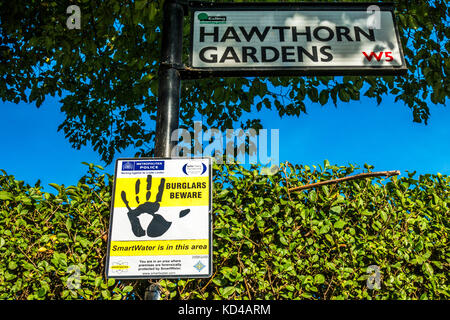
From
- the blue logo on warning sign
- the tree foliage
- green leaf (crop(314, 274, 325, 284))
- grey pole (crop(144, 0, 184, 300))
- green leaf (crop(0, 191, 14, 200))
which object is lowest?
green leaf (crop(314, 274, 325, 284))

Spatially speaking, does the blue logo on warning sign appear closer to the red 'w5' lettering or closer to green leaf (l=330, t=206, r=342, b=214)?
the red 'w5' lettering

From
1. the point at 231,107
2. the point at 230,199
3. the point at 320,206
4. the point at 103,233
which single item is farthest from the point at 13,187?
the point at 231,107

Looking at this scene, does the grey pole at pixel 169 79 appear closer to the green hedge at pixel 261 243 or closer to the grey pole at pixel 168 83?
the grey pole at pixel 168 83

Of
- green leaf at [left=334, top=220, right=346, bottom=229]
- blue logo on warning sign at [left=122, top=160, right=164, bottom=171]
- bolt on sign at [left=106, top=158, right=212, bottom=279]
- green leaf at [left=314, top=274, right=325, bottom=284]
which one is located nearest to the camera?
bolt on sign at [left=106, top=158, right=212, bottom=279]

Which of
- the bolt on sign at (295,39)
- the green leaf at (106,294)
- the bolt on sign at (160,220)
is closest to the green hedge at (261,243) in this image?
the green leaf at (106,294)

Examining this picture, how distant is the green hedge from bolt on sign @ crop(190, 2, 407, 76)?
1.24 m

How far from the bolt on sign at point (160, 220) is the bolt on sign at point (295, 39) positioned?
0.82 meters

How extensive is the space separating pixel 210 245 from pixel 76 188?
1.85 meters

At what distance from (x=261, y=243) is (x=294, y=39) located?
177cm

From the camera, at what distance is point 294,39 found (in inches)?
91.0

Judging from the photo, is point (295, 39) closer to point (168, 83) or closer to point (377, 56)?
point (377, 56)

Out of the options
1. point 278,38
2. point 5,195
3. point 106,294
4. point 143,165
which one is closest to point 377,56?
point 278,38

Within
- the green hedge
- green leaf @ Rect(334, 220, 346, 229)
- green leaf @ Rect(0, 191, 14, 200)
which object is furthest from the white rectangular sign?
green leaf @ Rect(0, 191, 14, 200)

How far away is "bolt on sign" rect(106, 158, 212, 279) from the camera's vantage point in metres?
1.70
